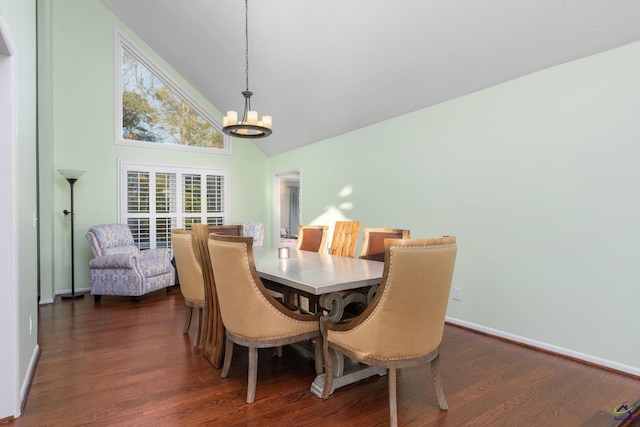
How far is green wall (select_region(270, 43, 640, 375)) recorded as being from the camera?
246cm

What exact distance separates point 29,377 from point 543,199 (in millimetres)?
3965

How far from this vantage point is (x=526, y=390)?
7.16ft

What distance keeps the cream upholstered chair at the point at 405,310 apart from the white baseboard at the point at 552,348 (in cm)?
157

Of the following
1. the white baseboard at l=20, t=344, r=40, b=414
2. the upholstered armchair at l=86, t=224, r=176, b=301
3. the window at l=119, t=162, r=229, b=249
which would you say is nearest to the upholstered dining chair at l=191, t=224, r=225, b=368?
the white baseboard at l=20, t=344, r=40, b=414

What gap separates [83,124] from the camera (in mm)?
5195

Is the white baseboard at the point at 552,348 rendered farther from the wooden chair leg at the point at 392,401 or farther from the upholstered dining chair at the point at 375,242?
the wooden chair leg at the point at 392,401

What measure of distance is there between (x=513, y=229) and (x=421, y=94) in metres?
1.68

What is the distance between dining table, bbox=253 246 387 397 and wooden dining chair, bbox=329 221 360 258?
0.81 meters

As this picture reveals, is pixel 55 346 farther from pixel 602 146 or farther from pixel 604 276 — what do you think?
pixel 602 146

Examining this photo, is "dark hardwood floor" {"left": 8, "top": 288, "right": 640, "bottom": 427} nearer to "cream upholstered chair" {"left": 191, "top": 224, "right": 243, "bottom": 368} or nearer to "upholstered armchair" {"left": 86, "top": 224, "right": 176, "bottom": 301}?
"cream upholstered chair" {"left": 191, "top": 224, "right": 243, "bottom": 368}

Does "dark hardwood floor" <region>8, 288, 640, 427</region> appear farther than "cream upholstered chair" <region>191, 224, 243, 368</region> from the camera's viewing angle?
No

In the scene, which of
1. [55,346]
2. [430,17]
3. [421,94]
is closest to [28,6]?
[55,346]

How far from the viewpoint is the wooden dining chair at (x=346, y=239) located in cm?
353

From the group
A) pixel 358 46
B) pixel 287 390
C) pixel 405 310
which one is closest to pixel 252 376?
pixel 287 390
